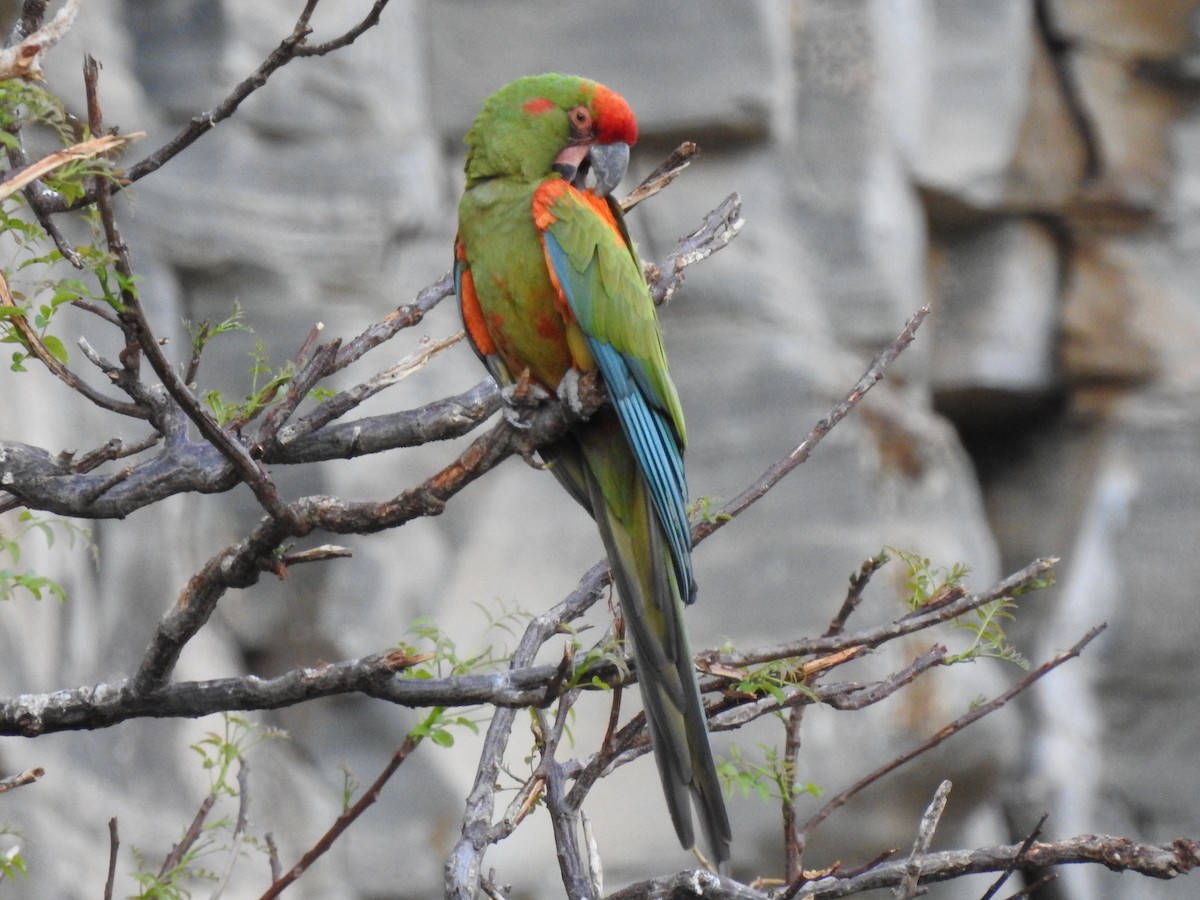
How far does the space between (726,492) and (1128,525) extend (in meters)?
2.26

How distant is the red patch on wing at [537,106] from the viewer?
242cm

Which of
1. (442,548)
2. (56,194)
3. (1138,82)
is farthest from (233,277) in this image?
(1138,82)

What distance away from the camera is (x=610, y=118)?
2.47 metres

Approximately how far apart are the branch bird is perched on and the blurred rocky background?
2.29 m

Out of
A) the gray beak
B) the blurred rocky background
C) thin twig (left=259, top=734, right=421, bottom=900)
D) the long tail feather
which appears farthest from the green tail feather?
the blurred rocky background

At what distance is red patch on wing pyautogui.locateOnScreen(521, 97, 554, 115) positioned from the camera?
2422 millimetres

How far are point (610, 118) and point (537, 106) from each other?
0.47 ft

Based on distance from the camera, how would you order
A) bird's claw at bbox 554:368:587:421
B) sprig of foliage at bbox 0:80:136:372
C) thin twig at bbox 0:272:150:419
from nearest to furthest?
sprig of foliage at bbox 0:80:136:372 < thin twig at bbox 0:272:150:419 < bird's claw at bbox 554:368:587:421

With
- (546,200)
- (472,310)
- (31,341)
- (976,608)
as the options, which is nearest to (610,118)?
(546,200)

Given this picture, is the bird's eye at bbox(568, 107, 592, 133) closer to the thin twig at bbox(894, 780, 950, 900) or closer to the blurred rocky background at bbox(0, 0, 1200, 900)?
the thin twig at bbox(894, 780, 950, 900)

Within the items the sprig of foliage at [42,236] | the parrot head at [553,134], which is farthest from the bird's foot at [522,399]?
the sprig of foliage at [42,236]

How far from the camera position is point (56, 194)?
1.59 meters

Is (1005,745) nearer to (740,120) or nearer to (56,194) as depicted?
(740,120)

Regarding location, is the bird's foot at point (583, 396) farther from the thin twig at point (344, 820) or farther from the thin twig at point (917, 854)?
the thin twig at point (917, 854)
